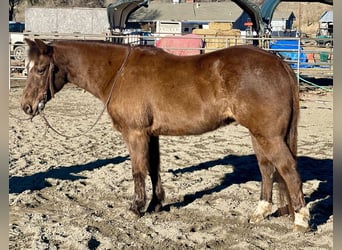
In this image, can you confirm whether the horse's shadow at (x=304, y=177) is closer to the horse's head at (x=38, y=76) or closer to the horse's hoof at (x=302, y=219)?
the horse's hoof at (x=302, y=219)

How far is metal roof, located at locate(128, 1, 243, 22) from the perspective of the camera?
152ft

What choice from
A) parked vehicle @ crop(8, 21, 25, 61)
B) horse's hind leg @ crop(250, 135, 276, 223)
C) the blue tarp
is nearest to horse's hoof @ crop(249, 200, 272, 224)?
horse's hind leg @ crop(250, 135, 276, 223)

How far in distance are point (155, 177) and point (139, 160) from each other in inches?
17.1

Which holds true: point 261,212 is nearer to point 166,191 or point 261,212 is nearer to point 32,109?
point 166,191

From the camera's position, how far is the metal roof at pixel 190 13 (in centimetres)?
4628

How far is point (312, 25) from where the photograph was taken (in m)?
56.2

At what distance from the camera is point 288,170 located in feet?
13.9

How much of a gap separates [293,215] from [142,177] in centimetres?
143

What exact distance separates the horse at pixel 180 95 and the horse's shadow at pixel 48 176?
4.52 feet

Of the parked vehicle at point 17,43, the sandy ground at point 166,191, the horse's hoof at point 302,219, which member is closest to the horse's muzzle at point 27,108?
the sandy ground at point 166,191

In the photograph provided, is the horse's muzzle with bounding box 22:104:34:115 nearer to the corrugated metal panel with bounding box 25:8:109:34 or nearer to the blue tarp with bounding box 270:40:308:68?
the blue tarp with bounding box 270:40:308:68

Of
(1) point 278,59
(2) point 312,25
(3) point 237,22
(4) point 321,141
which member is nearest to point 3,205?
(1) point 278,59

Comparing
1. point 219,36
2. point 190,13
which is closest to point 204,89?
point 219,36

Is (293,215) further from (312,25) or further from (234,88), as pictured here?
(312,25)
